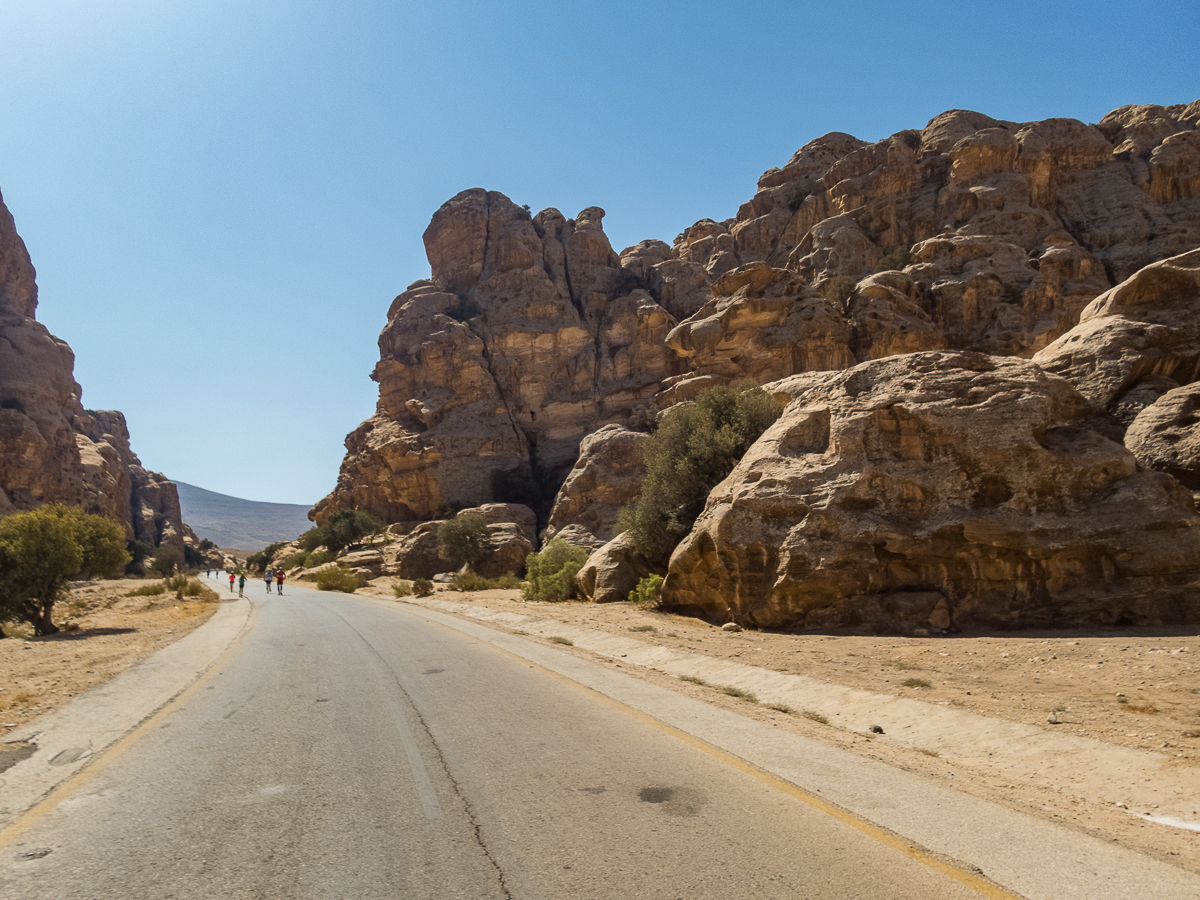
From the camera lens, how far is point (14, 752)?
20.5 ft

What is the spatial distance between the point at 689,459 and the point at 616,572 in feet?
16.4

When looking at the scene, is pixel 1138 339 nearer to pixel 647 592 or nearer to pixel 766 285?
pixel 647 592

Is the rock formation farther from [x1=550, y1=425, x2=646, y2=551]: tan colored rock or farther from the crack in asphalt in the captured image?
the crack in asphalt

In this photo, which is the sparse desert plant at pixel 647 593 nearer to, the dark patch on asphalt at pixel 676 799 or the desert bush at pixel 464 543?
the dark patch on asphalt at pixel 676 799

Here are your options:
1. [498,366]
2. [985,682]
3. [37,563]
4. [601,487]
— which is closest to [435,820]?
[985,682]

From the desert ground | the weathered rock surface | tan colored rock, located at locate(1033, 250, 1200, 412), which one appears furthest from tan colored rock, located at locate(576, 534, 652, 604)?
tan colored rock, located at locate(1033, 250, 1200, 412)

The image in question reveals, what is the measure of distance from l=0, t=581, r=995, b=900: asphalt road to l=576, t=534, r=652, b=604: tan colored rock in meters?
15.6

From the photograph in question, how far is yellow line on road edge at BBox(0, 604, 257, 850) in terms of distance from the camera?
438 cm

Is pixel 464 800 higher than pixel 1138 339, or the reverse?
pixel 1138 339

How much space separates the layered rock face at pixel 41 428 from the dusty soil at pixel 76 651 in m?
45.3

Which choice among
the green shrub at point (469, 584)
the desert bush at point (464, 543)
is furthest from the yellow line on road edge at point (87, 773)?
the desert bush at point (464, 543)

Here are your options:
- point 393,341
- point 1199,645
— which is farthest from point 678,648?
point 393,341

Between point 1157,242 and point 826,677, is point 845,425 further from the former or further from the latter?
point 1157,242

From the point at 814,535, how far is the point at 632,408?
171 ft
